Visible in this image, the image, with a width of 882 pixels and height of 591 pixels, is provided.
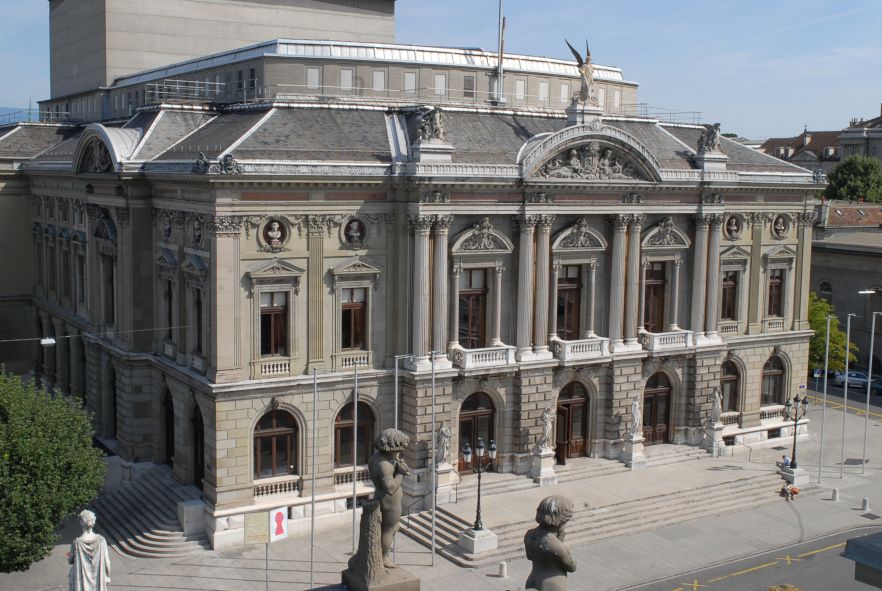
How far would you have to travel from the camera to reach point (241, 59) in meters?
60.3

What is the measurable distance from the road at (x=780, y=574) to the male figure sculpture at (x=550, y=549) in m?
24.2

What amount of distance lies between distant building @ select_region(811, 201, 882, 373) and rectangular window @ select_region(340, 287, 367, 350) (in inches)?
1888

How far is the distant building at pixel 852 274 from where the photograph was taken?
8112 centimetres

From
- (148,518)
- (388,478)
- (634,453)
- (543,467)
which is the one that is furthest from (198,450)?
(388,478)

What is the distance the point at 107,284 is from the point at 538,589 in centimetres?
4135

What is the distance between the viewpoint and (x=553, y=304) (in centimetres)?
5306

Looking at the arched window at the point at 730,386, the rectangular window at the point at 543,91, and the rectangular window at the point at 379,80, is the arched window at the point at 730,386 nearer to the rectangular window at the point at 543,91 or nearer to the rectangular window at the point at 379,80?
the rectangular window at the point at 543,91

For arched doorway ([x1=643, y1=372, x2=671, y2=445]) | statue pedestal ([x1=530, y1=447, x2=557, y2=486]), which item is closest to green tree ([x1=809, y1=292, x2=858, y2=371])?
arched doorway ([x1=643, y1=372, x2=671, y2=445])

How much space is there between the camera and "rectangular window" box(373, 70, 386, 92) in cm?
6075

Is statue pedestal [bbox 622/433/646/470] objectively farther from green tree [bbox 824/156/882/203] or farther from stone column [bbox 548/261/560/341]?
green tree [bbox 824/156/882/203]

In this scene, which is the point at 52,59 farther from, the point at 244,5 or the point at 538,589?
the point at 538,589

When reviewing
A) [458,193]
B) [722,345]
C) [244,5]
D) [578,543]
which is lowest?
[578,543]

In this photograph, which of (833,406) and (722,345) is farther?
(833,406)

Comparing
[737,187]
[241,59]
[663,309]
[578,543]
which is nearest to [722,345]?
[663,309]
